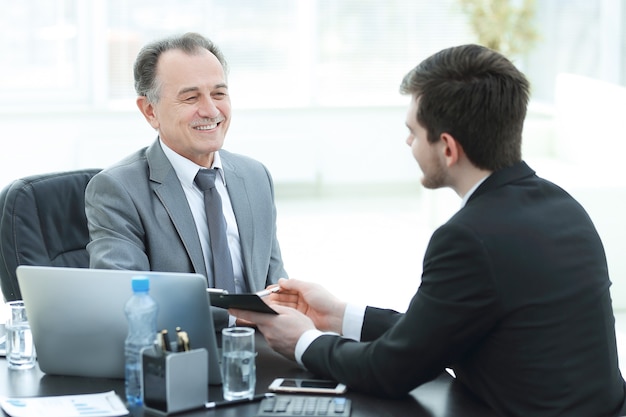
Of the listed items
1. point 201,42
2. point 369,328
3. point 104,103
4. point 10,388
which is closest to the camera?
point 10,388

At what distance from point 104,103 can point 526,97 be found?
675cm

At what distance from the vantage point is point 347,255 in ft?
21.4

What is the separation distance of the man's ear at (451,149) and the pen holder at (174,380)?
60 centimetres

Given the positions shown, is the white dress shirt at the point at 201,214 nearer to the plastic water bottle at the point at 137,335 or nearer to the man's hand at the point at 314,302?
the man's hand at the point at 314,302

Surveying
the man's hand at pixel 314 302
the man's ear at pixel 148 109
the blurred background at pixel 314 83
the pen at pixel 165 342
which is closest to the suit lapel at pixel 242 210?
the man's ear at pixel 148 109

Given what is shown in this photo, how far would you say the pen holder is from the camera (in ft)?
6.09

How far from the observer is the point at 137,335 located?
196cm

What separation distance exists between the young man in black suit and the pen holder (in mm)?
279

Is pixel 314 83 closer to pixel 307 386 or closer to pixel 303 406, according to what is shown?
pixel 307 386

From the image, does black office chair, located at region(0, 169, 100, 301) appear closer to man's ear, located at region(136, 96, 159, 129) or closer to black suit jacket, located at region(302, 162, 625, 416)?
man's ear, located at region(136, 96, 159, 129)

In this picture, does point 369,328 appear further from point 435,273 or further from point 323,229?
point 323,229

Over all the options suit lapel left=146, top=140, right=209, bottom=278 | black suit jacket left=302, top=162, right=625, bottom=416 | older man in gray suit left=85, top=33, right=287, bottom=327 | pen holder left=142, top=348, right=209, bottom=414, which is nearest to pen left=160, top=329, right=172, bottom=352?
pen holder left=142, top=348, right=209, bottom=414

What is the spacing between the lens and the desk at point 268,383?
6.26ft

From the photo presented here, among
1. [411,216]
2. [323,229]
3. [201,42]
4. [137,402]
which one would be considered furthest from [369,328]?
[411,216]
